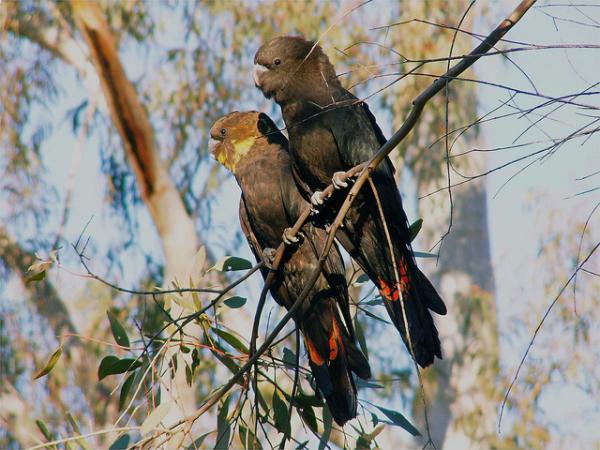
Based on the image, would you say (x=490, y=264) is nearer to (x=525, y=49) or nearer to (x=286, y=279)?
(x=286, y=279)

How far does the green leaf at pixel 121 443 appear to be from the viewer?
2.57 m

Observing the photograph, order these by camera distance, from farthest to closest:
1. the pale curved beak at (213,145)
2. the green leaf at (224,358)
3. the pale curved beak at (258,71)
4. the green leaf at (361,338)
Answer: the pale curved beak at (213,145)
the pale curved beak at (258,71)
the green leaf at (361,338)
the green leaf at (224,358)

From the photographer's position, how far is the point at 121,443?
259 cm

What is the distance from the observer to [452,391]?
24.5ft

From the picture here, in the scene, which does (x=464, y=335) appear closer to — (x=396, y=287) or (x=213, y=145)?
(x=213, y=145)

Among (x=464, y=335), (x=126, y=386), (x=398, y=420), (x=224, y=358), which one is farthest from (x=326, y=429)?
(x=464, y=335)

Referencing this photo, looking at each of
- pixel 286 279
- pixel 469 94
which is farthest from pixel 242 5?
pixel 286 279

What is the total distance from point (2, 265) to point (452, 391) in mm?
4091

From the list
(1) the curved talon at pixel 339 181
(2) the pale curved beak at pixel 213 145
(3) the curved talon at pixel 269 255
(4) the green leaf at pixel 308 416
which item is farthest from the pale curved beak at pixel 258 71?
(4) the green leaf at pixel 308 416

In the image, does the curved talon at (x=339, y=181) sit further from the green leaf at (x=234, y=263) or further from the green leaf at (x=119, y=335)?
the green leaf at (x=119, y=335)

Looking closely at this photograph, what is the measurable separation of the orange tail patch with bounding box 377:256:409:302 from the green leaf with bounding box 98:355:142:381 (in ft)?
2.82

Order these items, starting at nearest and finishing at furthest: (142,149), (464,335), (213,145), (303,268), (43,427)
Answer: (43,427)
(303,268)
(213,145)
(142,149)
(464,335)

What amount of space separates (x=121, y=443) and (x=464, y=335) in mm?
5255

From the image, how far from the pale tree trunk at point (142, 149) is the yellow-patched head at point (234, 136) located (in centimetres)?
231
